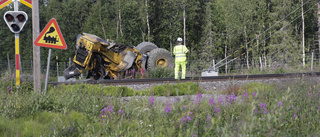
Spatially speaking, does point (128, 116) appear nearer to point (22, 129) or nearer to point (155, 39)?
→ point (22, 129)

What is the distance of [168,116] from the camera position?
4246mm

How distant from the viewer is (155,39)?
1387 inches

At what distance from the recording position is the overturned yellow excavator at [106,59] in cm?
1125

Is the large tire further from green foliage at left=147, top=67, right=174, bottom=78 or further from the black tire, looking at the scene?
the black tire

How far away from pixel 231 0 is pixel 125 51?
106 ft

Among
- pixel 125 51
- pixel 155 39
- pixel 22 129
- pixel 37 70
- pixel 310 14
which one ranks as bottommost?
pixel 22 129

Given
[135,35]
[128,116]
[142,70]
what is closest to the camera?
[128,116]

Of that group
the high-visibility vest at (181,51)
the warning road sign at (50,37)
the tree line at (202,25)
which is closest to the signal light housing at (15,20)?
the warning road sign at (50,37)

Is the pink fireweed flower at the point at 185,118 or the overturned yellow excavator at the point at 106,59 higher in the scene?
the overturned yellow excavator at the point at 106,59

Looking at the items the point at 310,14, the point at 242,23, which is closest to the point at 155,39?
the point at 242,23

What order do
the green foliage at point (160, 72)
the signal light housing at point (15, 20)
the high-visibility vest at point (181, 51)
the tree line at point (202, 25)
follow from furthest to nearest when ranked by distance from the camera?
the tree line at point (202, 25) < the green foliage at point (160, 72) < the high-visibility vest at point (181, 51) < the signal light housing at point (15, 20)

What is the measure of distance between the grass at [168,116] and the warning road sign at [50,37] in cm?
162

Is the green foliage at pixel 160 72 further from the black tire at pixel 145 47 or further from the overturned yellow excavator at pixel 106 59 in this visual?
the black tire at pixel 145 47

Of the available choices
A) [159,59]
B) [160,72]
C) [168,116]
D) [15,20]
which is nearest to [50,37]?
[15,20]
